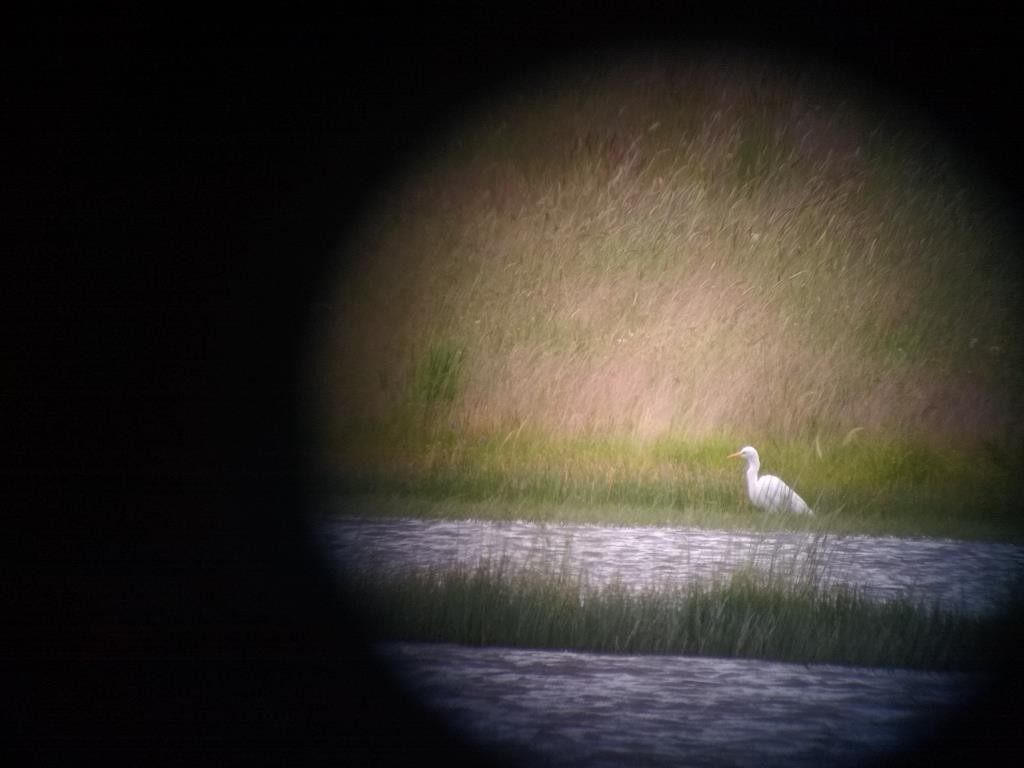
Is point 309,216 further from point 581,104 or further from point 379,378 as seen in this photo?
point 581,104

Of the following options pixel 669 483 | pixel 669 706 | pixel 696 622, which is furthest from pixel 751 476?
pixel 669 706

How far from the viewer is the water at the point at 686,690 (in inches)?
98.7

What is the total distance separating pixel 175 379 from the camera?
454 cm

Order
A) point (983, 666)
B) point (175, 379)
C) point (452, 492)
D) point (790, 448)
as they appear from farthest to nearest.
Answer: point (790, 448) < point (452, 492) < point (175, 379) < point (983, 666)

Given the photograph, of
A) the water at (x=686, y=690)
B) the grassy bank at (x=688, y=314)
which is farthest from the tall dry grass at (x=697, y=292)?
the water at (x=686, y=690)

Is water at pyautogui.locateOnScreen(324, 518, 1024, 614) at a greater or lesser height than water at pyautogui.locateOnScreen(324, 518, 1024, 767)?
greater

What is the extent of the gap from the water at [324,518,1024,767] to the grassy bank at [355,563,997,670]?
0.24 feet

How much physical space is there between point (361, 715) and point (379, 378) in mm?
3875

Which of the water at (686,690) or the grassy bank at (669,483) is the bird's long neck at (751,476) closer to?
the grassy bank at (669,483)

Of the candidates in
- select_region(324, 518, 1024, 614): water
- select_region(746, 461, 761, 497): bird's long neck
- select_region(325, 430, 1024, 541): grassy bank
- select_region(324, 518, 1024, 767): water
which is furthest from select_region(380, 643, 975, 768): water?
select_region(746, 461, 761, 497): bird's long neck

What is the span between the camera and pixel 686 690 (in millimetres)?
2883

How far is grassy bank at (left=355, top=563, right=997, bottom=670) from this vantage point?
320 cm

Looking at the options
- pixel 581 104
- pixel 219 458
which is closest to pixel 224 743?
pixel 219 458

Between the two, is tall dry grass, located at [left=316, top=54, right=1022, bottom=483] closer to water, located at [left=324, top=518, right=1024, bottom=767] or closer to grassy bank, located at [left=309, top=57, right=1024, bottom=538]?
grassy bank, located at [left=309, top=57, right=1024, bottom=538]
